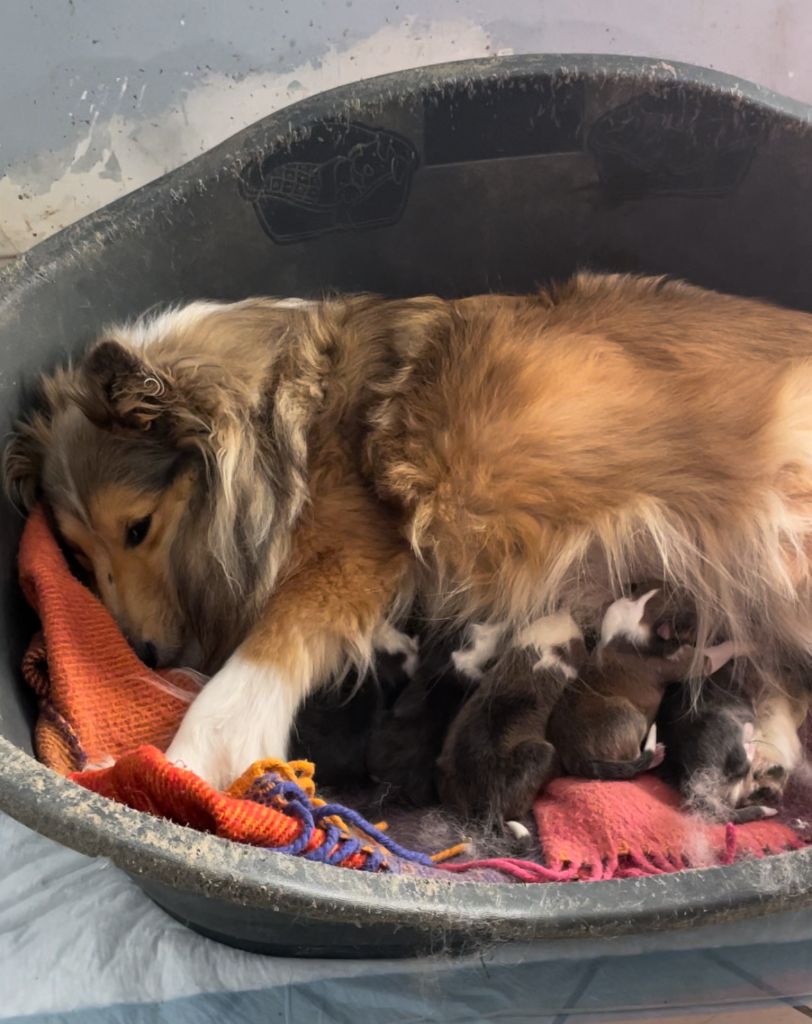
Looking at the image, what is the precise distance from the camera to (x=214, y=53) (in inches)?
126

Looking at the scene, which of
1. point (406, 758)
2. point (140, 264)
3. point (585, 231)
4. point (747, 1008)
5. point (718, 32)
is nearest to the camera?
point (747, 1008)

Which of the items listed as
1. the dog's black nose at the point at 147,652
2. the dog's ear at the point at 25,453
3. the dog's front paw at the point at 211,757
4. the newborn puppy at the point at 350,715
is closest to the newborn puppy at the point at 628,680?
the newborn puppy at the point at 350,715

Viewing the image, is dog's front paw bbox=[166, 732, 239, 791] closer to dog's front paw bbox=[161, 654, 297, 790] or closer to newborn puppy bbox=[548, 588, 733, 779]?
dog's front paw bbox=[161, 654, 297, 790]

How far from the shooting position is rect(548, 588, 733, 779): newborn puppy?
208 cm

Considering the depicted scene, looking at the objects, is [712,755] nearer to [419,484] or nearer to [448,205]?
[419,484]

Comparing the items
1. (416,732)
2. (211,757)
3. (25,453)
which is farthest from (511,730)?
(25,453)

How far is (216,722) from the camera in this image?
2109 mm

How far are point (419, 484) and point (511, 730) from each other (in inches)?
23.4

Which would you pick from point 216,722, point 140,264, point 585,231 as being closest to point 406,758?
point 216,722

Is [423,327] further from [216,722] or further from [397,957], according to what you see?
[397,957]

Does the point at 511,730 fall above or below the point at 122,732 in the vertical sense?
below

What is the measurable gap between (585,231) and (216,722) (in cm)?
192

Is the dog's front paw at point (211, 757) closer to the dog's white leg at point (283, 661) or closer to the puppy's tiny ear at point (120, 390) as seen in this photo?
the dog's white leg at point (283, 661)

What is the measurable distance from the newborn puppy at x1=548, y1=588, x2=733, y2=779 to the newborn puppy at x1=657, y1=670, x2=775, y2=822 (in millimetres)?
55
